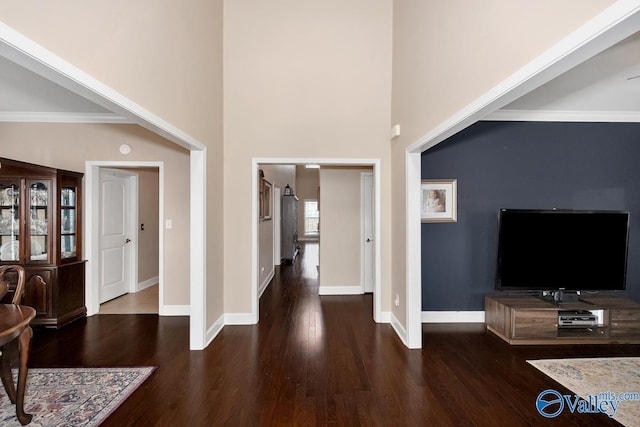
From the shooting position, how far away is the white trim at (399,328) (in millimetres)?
3100

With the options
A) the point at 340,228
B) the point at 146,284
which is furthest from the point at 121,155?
the point at 340,228

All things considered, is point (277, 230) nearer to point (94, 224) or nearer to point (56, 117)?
point (94, 224)

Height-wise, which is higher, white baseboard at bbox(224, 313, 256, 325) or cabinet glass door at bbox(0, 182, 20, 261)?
cabinet glass door at bbox(0, 182, 20, 261)

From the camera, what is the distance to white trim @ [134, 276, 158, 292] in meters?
4.96

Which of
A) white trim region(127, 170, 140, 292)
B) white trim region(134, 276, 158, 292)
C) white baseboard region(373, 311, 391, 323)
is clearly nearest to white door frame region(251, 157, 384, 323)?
white baseboard region(373, 311, 391, 323)

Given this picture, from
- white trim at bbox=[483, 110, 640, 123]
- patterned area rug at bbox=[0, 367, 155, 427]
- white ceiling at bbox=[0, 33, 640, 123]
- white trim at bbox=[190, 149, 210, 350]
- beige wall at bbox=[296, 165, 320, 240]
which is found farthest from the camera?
beige wall at bbox=[296, 165, 320, 240]

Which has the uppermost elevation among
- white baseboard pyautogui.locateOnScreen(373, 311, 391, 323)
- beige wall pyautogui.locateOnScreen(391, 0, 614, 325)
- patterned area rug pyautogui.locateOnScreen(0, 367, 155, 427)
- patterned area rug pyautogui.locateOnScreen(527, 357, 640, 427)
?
beige wall pyautogui.locateOnScreen(391, 0, 614, 325)

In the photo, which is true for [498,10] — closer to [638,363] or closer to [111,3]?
[111,3]

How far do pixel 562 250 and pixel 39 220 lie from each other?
241 inches

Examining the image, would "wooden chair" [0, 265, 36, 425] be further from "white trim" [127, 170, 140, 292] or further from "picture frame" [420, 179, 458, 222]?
"picture frame" [420, 179, 458, 222]

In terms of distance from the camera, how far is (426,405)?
2111 mm

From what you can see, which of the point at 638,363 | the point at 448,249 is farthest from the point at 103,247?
the point at 638,363

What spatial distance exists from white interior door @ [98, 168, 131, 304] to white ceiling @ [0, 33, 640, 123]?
0.98 metres

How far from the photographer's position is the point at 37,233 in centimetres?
342
